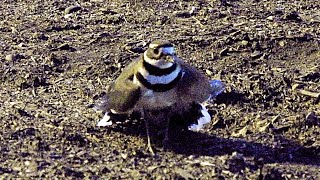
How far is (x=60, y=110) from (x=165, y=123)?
0.98m

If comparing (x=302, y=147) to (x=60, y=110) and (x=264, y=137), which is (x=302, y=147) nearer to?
(x=264, y=137)

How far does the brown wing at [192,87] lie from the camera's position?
642cm

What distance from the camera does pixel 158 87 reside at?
249 inches

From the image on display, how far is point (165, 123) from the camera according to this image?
6.77m

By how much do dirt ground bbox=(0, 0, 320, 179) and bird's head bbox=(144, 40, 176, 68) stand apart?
0.68 meters

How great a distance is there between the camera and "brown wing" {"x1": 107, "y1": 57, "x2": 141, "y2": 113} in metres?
6.34

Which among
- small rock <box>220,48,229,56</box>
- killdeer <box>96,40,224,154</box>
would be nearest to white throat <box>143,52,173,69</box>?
killdeer <box>96,40,224,154</box>

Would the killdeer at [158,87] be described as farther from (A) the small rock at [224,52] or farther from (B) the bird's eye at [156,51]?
(A) the small rock at [224,52]

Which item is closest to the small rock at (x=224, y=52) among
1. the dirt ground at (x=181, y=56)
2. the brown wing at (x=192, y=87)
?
the dirt ground at (x=181, y=56)

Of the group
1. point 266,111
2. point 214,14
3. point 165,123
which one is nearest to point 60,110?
point 165,123

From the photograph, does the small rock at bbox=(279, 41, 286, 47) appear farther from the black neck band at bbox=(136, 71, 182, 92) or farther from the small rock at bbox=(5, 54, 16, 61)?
the small rock at bbox=(5, 54, 16, 61)

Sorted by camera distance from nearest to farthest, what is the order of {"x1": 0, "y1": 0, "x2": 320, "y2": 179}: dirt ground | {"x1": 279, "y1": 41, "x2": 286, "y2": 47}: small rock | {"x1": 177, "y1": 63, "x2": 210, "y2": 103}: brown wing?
{"x1": 0, "y1": 0, "x2": 320, "y2": 179}: dirt ground → {"x1": 177, "y1": 63, "x2": 210, "y2": 103}: brown wing → {"x1": 279, "y1": 41, "x2": 286, "y2": 47}: small rock

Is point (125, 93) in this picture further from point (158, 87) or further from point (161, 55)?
point (161, 55)

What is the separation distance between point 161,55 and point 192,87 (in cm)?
38
